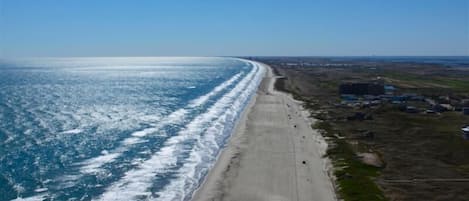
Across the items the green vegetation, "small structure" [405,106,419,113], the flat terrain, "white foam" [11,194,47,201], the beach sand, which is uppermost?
"white foam" [11,194,47,201]

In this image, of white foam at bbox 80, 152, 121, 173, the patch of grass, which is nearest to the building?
the patch of grass

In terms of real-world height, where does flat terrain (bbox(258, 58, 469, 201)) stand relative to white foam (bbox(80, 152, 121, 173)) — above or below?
below

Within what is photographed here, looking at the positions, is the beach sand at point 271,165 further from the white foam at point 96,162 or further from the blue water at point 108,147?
the white foam at point 96,162

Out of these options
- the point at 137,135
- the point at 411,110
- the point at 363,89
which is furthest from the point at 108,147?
the point at 363,89

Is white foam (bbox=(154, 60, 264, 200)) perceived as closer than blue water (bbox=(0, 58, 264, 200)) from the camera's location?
Yes

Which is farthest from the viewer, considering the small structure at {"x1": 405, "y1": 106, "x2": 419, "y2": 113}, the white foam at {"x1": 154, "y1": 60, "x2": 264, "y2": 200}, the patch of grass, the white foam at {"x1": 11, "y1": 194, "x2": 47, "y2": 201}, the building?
the building

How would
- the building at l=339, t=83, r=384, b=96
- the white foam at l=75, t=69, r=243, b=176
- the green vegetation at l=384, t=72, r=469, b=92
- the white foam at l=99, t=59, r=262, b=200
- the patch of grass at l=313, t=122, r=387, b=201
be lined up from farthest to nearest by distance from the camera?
the green vegetation at l=384, t=72, r=469, b=92, the building at l=339, t=83, r=384, b=96, the white foam at l=75, t=69, r=243, b=176, the white foam at l=99, t=59, r=262, b=200, the patch of grass at l=313, t=122, r=387, b=201

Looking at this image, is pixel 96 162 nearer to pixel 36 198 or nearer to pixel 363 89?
pixel 36 198

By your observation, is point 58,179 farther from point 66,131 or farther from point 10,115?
point 10,115

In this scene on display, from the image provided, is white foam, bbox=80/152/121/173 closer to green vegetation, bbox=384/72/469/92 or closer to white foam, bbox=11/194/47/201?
white foam, bbox=11/194/47/201

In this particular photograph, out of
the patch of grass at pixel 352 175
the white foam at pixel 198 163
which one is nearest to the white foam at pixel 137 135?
the white foam at pixel 198 163
